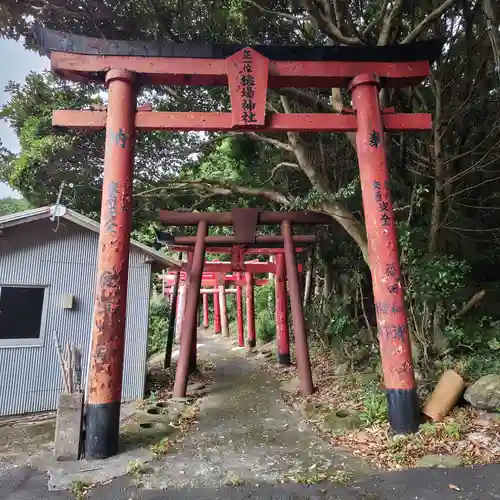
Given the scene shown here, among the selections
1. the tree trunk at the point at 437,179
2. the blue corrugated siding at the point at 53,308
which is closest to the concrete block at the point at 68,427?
the blue corrugated siding at the point at 53,308

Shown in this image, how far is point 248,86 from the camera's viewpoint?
5.84 meters

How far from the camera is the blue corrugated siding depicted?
23.7 ft

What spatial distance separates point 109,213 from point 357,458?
4236mm

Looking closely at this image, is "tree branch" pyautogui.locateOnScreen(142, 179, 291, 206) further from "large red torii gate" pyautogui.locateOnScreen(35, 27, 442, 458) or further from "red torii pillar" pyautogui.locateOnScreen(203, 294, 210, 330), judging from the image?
"red torii pillar" pyautogui.locateOnScreen(203, 294, 210, 330)

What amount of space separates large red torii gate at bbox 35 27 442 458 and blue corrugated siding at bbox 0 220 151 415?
2959 mm

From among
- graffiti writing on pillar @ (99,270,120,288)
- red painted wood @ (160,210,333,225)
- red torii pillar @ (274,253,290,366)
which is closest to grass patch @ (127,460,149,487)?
graffiti writing on pillar @ (99,270,120,288)

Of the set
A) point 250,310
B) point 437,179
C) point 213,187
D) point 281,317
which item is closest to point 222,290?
point 250,310

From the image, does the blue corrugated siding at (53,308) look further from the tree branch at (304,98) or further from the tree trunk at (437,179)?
the tree trunk at (437,179)

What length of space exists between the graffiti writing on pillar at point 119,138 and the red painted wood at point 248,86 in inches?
60.1

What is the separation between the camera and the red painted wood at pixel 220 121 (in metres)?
5.66

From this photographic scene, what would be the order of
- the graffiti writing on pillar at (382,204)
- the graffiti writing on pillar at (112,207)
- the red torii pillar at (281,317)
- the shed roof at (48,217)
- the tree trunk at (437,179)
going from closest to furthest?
the graffiti writing on pillar at (112,207) < the graffiti writing on pillar at (382,204) < the tree trunk at (437,179) < the shed roof at (48,217) < the red torii pillar at (281,317)

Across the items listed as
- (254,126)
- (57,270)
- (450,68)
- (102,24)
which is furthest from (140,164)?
(450,68)

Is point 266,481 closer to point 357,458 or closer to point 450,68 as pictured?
point 357,458

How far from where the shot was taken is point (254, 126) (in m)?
5.79
